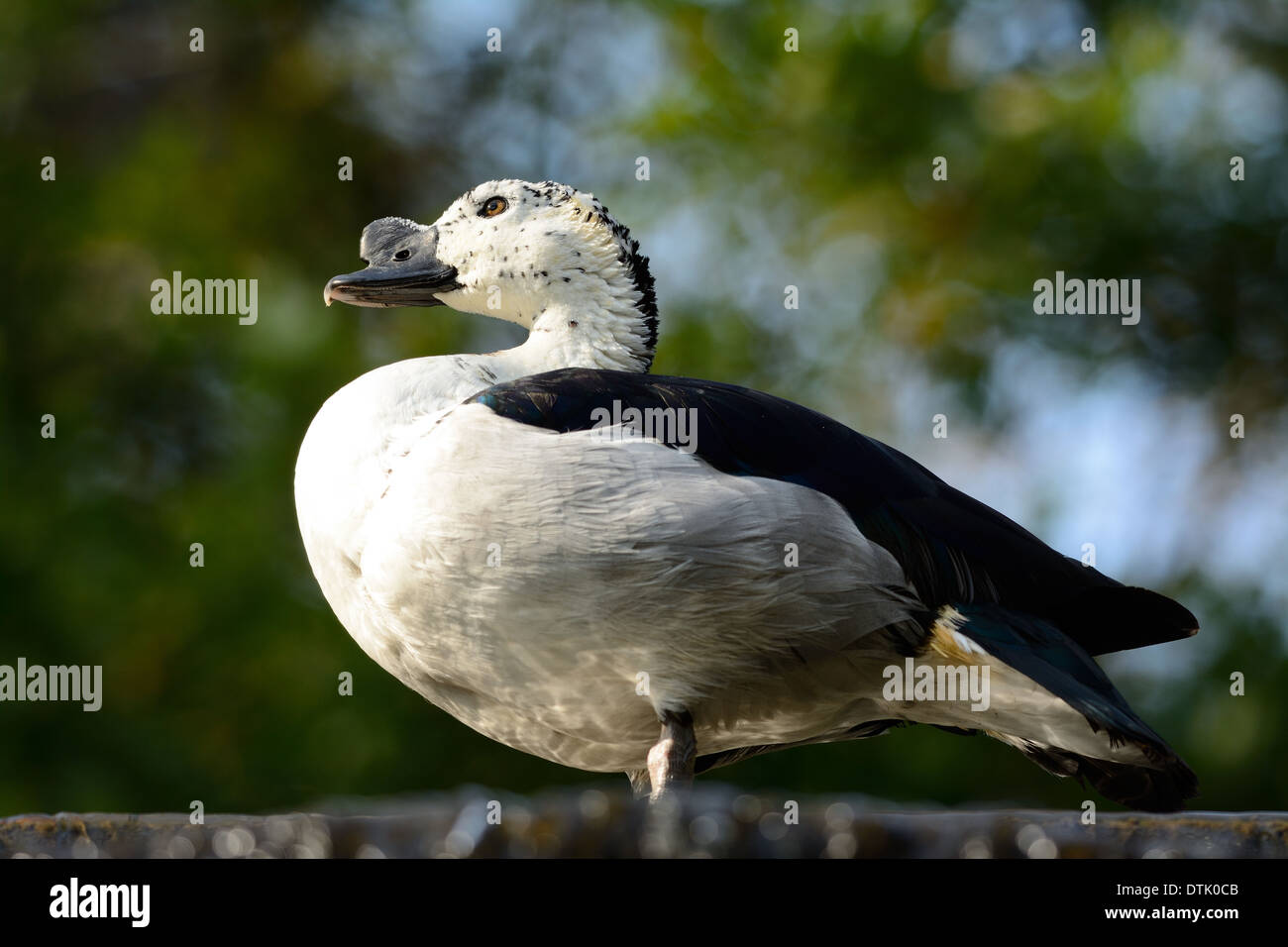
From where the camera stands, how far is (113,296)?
26.2ft

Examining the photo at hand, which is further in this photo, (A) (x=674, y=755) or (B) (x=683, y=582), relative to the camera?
(A) (x=674, y=755)

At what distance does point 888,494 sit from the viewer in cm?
350

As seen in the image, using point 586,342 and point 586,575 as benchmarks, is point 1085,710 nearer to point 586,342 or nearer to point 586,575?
point 586,575

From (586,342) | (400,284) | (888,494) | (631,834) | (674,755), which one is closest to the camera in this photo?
(631,834)

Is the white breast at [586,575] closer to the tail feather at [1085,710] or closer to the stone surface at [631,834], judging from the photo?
the tail feather at [1085,710]

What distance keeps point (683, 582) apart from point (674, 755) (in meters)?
0.37

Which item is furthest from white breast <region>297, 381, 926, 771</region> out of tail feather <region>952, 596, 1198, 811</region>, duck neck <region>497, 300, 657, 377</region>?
duck neck <region>497, 300, 657, 377</region>

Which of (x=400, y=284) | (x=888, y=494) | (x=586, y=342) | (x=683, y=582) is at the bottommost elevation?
(x=683, y=582)

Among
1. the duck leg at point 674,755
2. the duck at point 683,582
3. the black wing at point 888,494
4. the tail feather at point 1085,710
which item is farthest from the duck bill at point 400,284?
the tail feather at point 1085,710

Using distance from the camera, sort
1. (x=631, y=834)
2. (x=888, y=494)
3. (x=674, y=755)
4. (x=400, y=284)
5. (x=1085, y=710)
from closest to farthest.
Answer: (x=631, y=834) < (x=1085, y=710) < (x=674, y=755) < (x=888, y=494) < (x=400, y=284)

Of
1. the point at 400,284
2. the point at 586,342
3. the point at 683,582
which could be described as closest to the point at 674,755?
the point at 683,582
